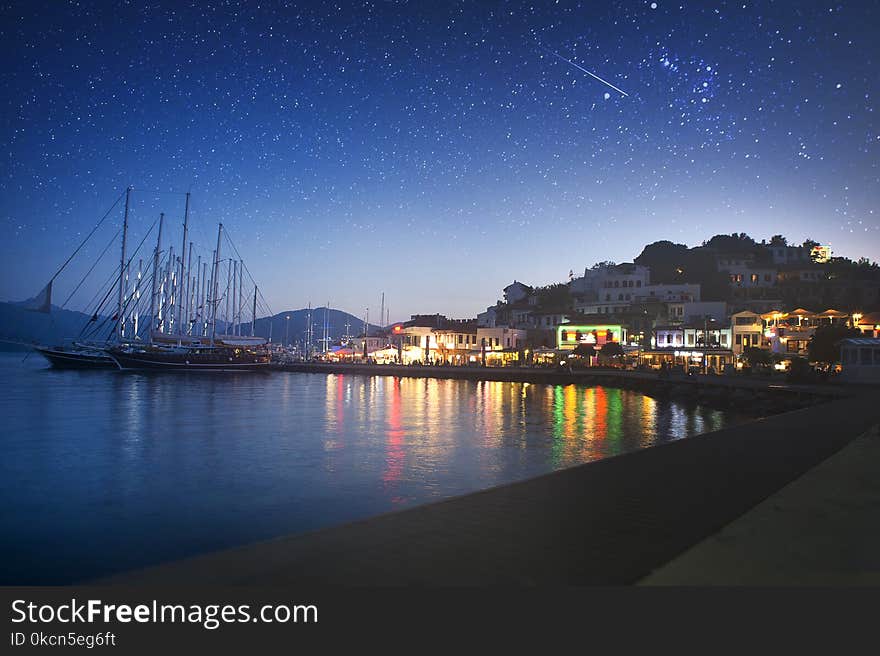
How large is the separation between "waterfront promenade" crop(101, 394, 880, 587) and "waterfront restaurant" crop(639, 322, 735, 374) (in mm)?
51670

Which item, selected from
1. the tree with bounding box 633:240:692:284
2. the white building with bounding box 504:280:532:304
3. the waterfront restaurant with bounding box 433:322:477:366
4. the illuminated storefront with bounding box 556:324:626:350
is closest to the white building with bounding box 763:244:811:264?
Result: the tree with bounding box 633:240:692:284

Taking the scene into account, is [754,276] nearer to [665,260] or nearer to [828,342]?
[665,260]

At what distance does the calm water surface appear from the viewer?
1100 centimetres

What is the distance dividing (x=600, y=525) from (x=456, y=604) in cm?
266

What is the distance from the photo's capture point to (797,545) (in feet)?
18.8

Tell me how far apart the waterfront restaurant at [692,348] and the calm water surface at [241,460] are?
75.9 ft

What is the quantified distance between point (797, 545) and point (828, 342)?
137 feet

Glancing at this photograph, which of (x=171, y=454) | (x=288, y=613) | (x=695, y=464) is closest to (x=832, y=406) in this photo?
(x=695, y=464)

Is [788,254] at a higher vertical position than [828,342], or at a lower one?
higher

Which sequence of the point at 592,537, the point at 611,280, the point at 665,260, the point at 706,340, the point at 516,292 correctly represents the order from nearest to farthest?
the point at 592,537 → the point at 706,340 → the point at 611,280 → the point at 665,260 → the point at 516,292

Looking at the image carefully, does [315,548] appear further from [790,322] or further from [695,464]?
[790,322]

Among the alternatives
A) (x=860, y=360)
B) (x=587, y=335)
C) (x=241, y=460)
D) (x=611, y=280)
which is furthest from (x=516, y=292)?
(x=241, y=460)

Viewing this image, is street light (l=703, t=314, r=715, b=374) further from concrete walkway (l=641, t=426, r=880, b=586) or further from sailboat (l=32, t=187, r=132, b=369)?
sailboat (l=32, t=187, r=132, b=369)

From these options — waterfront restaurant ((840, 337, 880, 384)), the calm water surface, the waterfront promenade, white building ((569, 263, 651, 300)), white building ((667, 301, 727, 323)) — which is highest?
white building ((569, 263, 651, 300))
